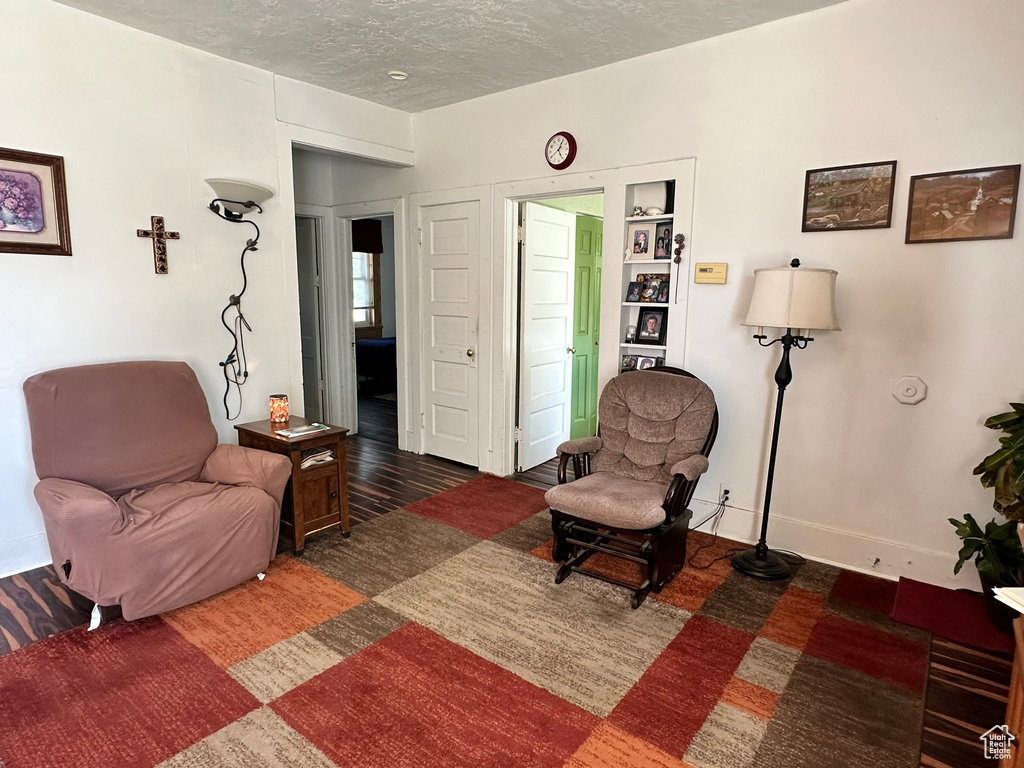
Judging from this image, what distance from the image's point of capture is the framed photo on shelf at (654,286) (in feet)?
11.6

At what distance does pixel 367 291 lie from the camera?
29.9ft

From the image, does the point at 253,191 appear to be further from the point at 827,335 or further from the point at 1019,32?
the point at 1019,32

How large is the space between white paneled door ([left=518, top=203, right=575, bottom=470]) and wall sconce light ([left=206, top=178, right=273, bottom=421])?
6.03 feet

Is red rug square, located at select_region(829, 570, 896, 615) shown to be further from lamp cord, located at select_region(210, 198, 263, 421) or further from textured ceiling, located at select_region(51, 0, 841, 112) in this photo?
lamp cord, located at select_region(210, 198, 263, 421)

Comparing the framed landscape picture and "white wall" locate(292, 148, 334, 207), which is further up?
"white wall" locate(292, 148, 334, 207)

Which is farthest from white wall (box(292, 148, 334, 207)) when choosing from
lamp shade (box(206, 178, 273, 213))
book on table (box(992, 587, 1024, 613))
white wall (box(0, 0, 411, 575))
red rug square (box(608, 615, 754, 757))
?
book on table (box(992, 587, 1024, 613))

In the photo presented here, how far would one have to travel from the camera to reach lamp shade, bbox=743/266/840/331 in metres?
2.60

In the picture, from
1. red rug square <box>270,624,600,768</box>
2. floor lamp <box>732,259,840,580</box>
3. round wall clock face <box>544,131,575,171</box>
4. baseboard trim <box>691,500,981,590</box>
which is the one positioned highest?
round wall clock face <box>544,131,575,171</box>

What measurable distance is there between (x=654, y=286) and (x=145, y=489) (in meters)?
3.02

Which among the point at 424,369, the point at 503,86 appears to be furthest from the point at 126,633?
the point at 503,86

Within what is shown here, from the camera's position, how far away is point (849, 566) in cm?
302

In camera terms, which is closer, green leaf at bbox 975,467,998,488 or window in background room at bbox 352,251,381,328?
green leaf at bbox 975,467,998,488

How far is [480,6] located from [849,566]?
11.2ft

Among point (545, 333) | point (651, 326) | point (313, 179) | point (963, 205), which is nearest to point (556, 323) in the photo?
point (545, 333)
